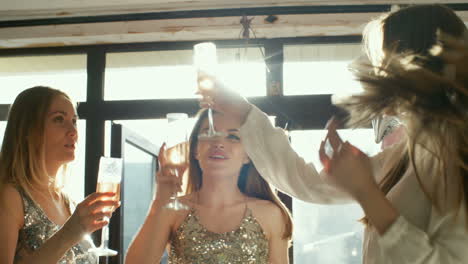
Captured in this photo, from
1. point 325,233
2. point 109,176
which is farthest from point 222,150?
point 325,233

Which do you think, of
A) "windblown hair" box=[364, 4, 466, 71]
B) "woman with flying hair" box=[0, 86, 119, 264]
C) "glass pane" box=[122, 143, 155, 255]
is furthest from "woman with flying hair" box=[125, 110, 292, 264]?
"glass pane" box=[122, 143, 155, 255]

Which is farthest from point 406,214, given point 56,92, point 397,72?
point 56,92

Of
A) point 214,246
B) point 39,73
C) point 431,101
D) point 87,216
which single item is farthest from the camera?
point 39,73

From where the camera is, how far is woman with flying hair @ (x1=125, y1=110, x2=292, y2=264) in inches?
86.0

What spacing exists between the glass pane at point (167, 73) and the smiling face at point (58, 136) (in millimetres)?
1492

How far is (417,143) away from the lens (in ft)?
3.30

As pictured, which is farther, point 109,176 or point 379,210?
point 109,176

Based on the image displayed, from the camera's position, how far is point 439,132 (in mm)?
961

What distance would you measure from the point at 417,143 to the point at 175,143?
1.18 meters

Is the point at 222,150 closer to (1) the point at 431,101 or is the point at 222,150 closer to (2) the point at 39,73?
(1) the point at 431,101

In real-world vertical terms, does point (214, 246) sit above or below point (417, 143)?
below

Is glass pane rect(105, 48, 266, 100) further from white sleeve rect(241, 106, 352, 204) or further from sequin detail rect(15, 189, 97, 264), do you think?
white sleeve rect(241, 106, 352, 204)

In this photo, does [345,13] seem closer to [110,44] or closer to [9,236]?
[110,44]

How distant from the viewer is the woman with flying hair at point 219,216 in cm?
218
